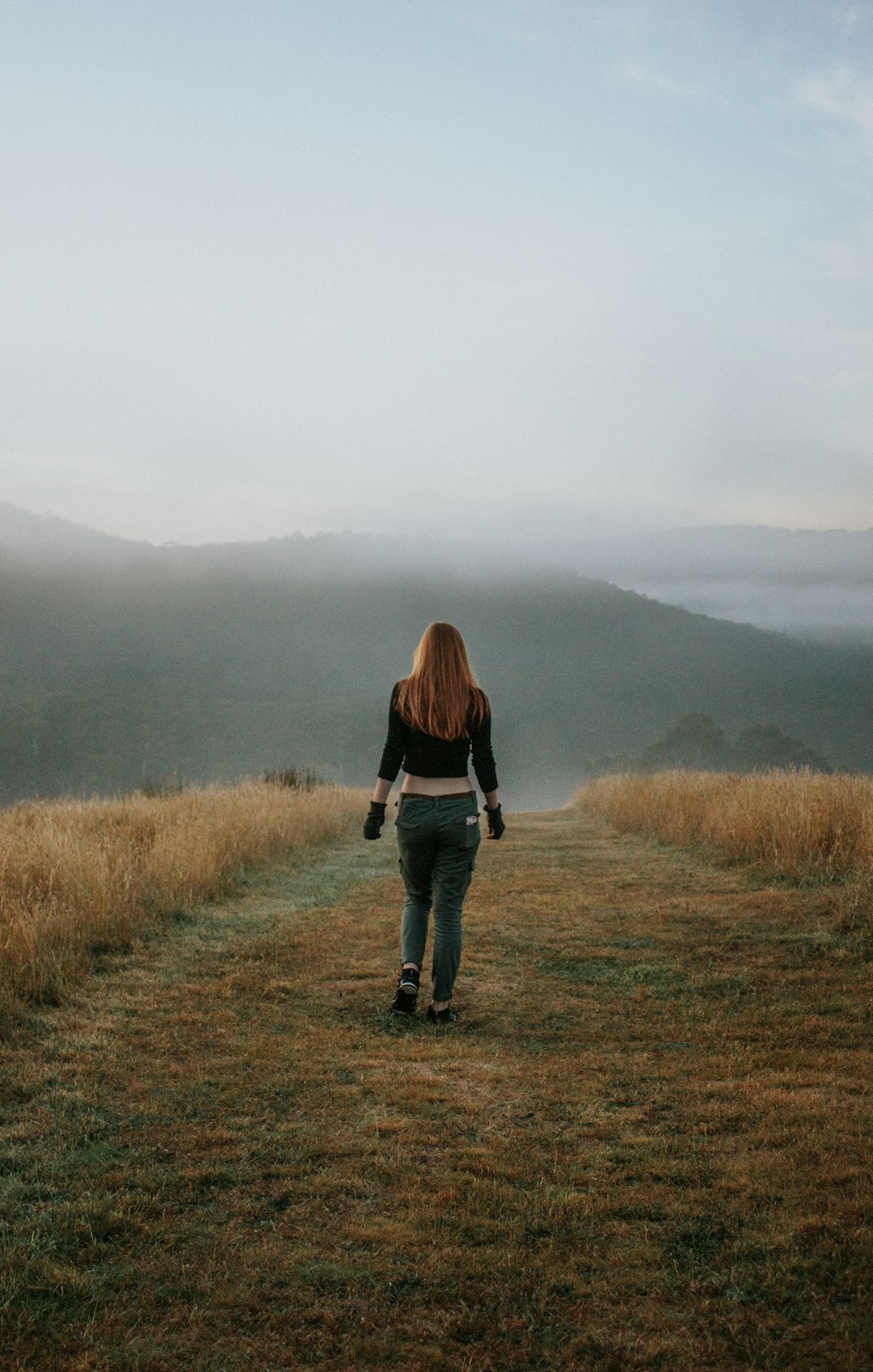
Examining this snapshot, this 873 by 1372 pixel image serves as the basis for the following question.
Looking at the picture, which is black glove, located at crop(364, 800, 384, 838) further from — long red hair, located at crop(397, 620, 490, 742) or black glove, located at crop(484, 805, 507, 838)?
black glove, located at crop(484, 805, 507, 838)

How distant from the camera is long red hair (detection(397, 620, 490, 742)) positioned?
6.25 m

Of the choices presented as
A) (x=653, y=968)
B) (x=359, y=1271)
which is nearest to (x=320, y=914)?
(x=653, y=968)

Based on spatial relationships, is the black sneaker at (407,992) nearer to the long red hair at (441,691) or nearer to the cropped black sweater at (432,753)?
the cropped black sweater at (432,753)

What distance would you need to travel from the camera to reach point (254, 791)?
2038 cm

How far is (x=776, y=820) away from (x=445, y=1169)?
30.6ft

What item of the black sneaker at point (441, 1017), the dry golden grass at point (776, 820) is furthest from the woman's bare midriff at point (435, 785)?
the dry golden grass at point (776, 820)

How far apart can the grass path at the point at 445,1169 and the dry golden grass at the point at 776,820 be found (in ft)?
10.9

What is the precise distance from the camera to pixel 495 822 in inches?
254

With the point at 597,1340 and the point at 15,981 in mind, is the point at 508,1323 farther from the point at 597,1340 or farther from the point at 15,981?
the point at 15,981

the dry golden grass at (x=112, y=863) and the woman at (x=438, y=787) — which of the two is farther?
the dry golden grass at (x=112, y=863)

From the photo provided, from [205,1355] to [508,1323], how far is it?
898 millimetres

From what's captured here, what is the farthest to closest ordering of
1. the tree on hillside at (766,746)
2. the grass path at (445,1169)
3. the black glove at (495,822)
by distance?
the tree on hillside at (766,746) < the black glove at (495,822) < the grass path at (445,1169)

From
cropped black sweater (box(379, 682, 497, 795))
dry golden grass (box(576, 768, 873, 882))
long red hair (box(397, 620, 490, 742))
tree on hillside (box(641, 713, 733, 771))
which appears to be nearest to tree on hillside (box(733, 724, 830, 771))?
tree on hillside (box(641, 713, 733, 771))

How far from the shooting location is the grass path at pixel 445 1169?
291 cm
